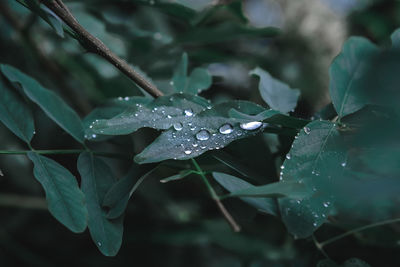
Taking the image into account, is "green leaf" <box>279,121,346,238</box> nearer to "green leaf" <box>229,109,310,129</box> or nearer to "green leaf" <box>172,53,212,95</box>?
"green leaf" <box>229,109,310,129</box>

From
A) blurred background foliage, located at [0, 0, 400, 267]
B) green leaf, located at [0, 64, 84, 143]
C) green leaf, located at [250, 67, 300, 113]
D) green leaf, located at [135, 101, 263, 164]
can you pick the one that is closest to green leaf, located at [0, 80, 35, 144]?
green leaf, located at [0, 64, 84, 143]

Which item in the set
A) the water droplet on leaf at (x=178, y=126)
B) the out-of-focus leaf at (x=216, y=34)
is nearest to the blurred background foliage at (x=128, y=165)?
the out-of-focus leaf at (x=216, y=34)

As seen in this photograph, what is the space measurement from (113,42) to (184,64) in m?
0.53

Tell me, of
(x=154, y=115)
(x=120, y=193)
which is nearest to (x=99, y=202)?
(x=120, y=193)

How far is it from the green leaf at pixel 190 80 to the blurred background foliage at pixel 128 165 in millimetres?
110

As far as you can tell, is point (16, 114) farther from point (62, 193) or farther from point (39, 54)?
point (39, 54)

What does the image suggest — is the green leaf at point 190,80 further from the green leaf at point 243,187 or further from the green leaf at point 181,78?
the green leaf at point 243,187

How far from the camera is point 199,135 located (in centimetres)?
49

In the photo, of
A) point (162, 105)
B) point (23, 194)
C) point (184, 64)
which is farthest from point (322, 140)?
point (23, 194)

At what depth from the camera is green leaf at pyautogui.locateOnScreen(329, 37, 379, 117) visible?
1.82 ft

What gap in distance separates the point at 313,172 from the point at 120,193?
0.83ft

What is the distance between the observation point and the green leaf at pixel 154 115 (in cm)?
49

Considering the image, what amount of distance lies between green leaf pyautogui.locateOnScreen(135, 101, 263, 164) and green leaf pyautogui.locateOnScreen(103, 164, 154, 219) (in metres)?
0.06

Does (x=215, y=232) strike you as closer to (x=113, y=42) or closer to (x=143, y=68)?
(x=143, y=68)
